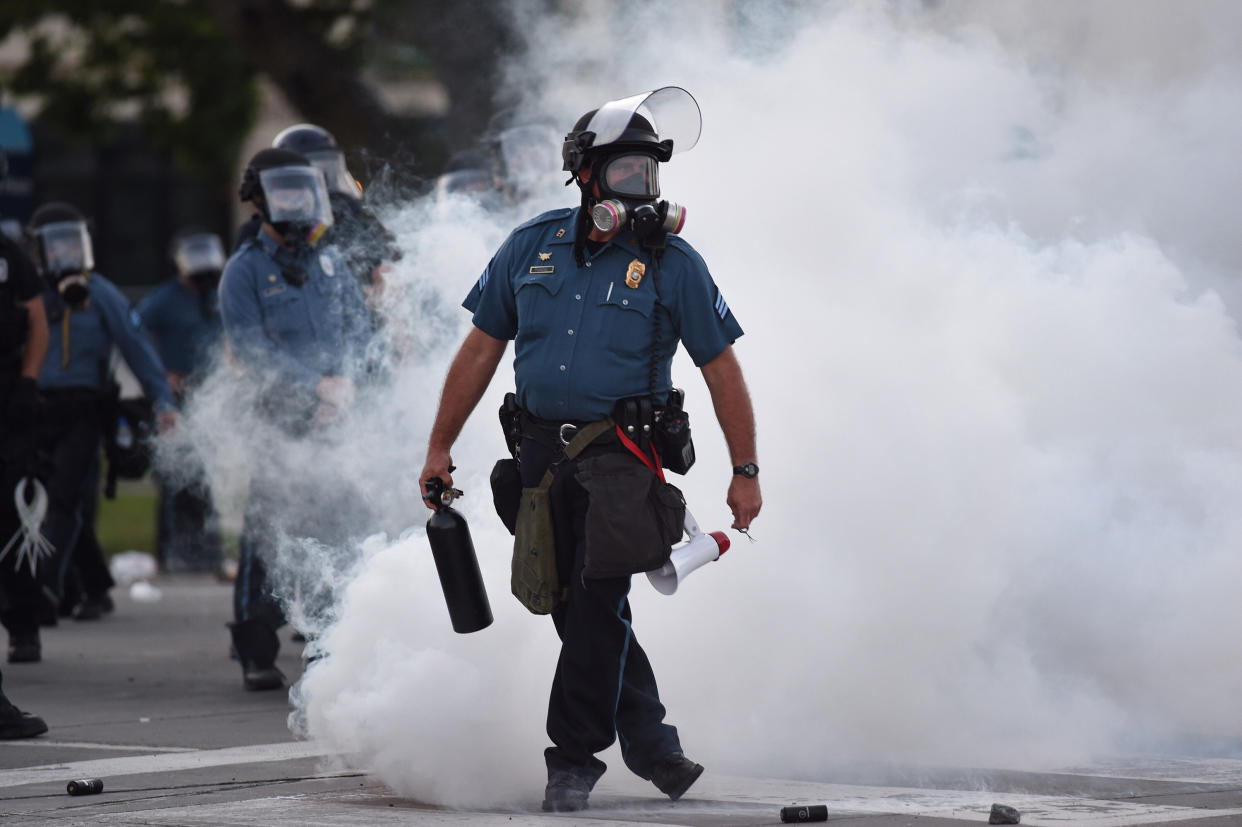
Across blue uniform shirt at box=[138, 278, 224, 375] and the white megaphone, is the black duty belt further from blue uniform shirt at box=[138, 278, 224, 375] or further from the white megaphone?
blue uniform shirt at box=[138, 278, 224, 375]

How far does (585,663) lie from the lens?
5.65 meters

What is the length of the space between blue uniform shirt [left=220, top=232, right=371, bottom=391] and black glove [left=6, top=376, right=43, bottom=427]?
84 cm

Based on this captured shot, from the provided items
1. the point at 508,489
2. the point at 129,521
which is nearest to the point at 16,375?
the point at 508,489

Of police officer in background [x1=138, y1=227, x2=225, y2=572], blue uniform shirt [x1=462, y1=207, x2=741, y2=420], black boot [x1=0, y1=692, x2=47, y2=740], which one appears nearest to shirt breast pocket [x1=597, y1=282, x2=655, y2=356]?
blue uniform shirt [x1=462, y1=207, x2=741, y2=420]

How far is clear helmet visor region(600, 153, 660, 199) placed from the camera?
575 cm

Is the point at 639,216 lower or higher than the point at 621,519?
higher

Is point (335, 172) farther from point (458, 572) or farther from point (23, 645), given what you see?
point (458, 572)

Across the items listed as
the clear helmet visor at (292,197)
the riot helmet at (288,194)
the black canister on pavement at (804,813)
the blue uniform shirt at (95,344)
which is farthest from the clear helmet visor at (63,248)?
the black canister on pavement at (804,813)

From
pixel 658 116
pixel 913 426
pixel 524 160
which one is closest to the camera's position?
pixel 658 116

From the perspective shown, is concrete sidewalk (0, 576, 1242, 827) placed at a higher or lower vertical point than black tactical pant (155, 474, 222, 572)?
lower

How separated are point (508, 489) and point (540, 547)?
24cm

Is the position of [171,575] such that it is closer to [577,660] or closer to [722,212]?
[722,212]

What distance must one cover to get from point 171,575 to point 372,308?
680cm

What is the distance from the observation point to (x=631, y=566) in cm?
557
